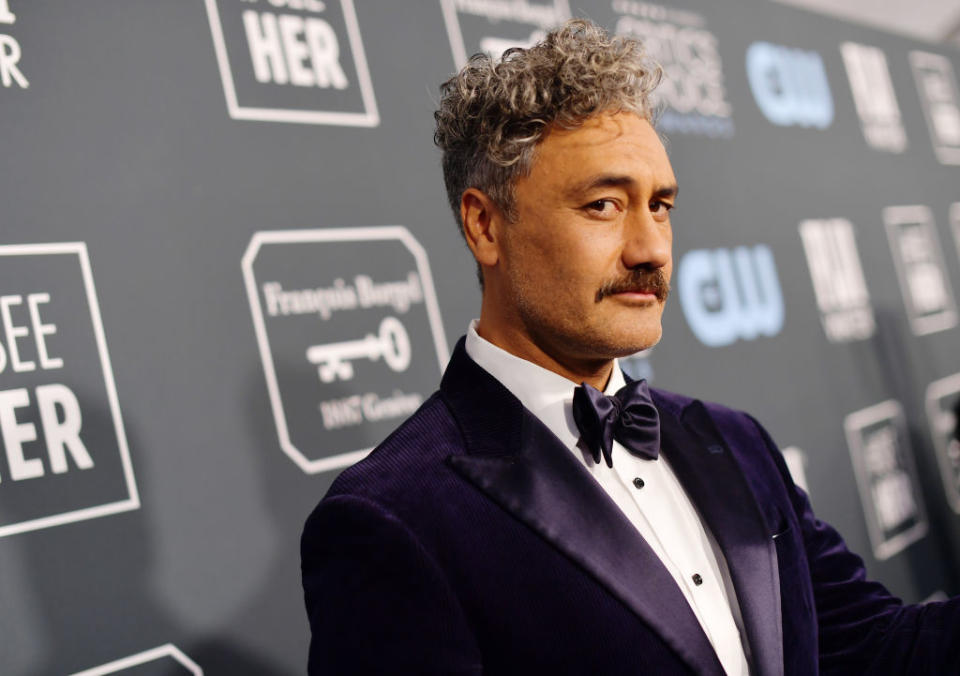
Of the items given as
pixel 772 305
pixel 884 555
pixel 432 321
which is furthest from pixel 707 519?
pixel 884 555

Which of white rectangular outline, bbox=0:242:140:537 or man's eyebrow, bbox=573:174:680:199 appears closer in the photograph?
man's eyebrow, bbox=573:174:680:199

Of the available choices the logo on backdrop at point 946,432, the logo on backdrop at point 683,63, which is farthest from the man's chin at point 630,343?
the logo on backdrop at point 946,432

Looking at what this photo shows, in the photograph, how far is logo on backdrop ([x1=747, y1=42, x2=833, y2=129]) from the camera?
3.42 meters

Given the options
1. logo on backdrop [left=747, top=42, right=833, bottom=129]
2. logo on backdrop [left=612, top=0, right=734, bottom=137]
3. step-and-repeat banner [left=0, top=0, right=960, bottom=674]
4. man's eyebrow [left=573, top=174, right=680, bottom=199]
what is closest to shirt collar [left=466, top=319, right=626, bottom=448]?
man's eyebrow [left=573, top=174, right=680, bottom=199]

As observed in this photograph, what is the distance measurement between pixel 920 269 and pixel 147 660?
3.25 m

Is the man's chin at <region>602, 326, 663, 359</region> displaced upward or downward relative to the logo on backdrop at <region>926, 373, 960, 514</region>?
upward

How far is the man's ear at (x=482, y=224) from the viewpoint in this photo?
1321 millimetres

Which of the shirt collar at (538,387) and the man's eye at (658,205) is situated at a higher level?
the man's eye at (658,205)

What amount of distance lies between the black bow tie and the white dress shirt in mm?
25

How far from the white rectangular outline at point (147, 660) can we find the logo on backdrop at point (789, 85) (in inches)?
103

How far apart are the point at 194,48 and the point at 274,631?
43.7 inches

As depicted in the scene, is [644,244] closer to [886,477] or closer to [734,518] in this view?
[734,518]

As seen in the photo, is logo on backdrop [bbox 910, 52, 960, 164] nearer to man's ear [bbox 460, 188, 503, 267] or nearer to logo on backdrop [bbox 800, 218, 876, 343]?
logo on backdrop [bbox 800, 218, 876, 343]

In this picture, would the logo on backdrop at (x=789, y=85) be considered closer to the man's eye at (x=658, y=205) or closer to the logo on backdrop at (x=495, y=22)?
the logo on backdrop at (x=495, y=22)
